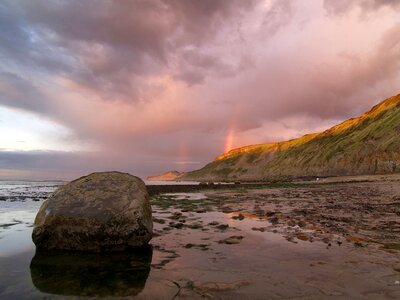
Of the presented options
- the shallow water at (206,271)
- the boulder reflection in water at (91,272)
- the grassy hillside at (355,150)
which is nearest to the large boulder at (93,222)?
the boulder reflection in water at (91,272)

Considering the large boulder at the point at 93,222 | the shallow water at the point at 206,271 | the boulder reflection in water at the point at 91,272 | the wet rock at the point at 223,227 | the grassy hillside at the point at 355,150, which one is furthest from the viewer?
the grassy hillside at the point at 355,150

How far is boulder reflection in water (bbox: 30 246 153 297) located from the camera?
5562 millimetres

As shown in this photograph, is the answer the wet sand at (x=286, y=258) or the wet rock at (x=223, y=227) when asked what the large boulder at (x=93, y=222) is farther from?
the wet rock at (x=223, y=227)

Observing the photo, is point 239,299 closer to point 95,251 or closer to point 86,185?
point 95,251

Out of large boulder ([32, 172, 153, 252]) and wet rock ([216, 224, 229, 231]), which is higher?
→ large boulder ([32, 172, 153, 252])

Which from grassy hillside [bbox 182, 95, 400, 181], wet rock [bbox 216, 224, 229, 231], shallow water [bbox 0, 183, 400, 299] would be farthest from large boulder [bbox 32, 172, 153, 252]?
grassy hillside [bbox 182, 95, 400, 181]

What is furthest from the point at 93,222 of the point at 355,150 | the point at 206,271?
the point at 355,150

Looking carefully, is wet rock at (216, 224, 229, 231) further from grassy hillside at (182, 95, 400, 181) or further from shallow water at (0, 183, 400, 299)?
grassy hillside at (182, 95, 400, 181)

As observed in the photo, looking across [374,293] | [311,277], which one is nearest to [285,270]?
[311,277]

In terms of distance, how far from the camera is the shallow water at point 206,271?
5.31 metres

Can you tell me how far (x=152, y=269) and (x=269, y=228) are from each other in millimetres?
5621

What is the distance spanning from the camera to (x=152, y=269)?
22.3ft

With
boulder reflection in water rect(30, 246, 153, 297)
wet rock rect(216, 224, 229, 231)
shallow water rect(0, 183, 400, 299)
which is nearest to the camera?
shallow water rect(0, 183, 400, 299)

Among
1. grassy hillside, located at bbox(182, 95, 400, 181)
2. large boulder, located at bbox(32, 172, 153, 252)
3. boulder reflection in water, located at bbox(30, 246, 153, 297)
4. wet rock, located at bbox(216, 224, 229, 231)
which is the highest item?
grassy hillside, located at bbox(182, 95, 400, 181)
